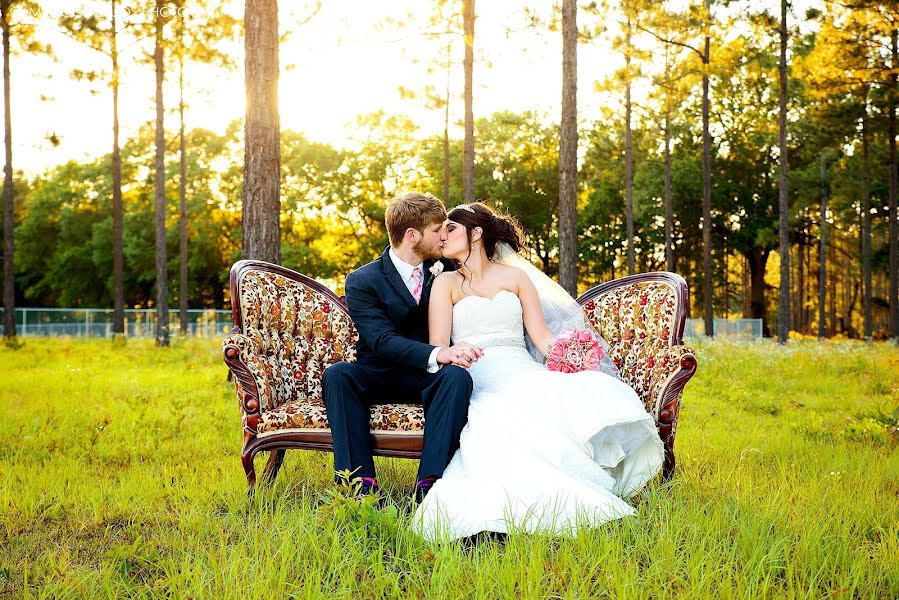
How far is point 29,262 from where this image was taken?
127 feet

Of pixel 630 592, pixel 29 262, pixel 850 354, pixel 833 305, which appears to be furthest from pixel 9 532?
pixel 833 305

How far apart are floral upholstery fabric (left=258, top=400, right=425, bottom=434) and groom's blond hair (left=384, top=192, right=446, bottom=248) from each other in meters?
1.03

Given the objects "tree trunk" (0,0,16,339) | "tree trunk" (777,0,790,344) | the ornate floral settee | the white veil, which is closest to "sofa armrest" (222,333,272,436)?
the ornate floral settee

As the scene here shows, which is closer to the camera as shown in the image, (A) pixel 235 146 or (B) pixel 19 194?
(A) pixel 235 146

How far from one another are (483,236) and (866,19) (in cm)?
1435

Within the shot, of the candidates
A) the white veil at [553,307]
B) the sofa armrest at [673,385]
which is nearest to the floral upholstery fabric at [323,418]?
the white veil at [553,307]

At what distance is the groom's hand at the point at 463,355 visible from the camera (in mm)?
4234

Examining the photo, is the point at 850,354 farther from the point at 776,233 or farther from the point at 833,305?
the point at 833,305

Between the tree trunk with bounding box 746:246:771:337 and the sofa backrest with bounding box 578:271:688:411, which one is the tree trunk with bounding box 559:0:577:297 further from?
the tree trunk with bounding box 746:246:771:337

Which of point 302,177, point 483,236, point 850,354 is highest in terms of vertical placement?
point 302,177

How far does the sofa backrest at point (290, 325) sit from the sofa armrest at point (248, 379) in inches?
4.2

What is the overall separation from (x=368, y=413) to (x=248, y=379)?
0.72 metres

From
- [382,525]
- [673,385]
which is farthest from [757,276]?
[382,525]

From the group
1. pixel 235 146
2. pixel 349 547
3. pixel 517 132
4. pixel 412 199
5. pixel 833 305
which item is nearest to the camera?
pixel 349 547
